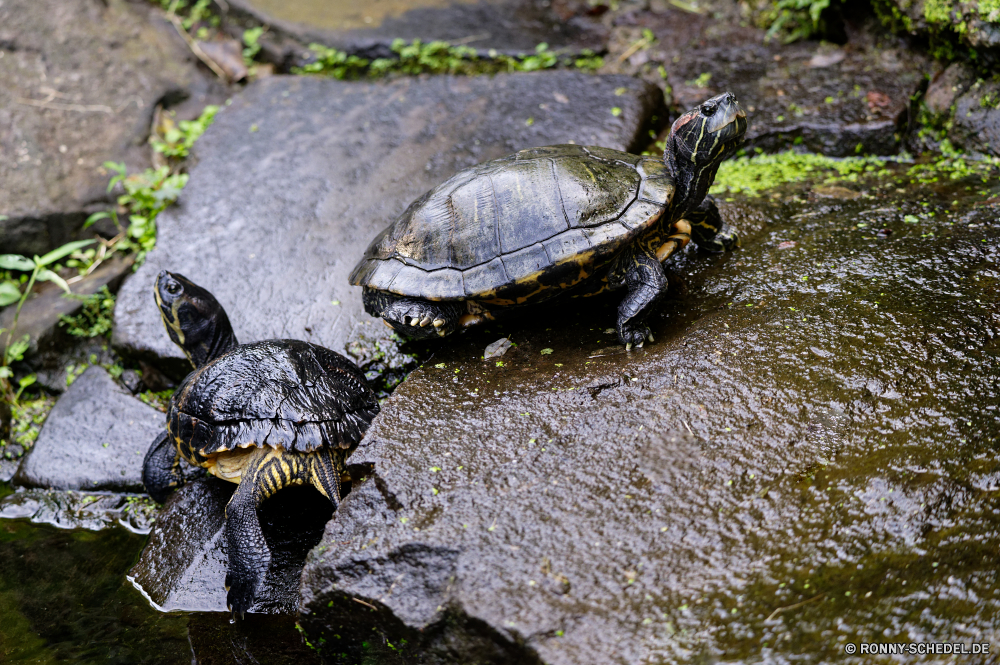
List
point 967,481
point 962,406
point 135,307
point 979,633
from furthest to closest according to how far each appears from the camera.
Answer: point 135,307, point 962,406, point 967,481, point 979,633

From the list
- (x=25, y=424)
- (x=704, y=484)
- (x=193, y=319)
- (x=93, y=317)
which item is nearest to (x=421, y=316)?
(x=193, y=319)


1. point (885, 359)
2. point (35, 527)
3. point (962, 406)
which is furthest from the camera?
point (35, 527)

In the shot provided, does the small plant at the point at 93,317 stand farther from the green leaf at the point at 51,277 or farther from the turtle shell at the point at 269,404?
the turtle shell at the point at 269,404

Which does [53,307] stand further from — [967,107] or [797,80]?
[967,107]

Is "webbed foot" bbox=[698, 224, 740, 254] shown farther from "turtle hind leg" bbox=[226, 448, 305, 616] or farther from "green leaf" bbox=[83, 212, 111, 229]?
"green leaf" bbox=[83, 212, 111, 229]

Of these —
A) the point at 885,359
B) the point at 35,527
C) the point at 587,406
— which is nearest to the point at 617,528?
the point at 587,406

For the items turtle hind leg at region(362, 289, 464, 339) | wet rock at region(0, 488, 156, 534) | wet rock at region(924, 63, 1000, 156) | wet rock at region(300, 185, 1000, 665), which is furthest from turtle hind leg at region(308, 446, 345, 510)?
wet rock at region(924, 63, 1000, 156)

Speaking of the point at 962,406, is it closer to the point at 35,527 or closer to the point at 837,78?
the point at 837,78
